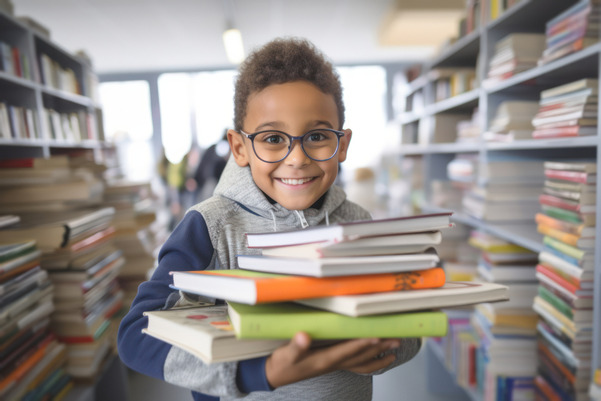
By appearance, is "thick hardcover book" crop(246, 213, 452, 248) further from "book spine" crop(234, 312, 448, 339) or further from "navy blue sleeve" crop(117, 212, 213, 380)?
"navy blue sleeve" crop(117, 212, 213, 380)

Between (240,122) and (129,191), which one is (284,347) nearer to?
(240,122)

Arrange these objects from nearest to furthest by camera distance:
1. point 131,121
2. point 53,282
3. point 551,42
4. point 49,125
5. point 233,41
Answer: point 551,42, point 53,282, point 49,125, point 233,41, point 131,121

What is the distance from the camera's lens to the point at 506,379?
68.2 inches

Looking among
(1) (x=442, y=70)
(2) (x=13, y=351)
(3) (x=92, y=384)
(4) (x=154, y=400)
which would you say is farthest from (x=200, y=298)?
(1) (x=442, y=70)

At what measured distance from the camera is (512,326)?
1.73m

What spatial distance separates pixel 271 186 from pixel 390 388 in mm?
1893

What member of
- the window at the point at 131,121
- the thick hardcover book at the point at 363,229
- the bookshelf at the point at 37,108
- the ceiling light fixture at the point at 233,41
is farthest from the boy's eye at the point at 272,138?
the window at the point at 131,121

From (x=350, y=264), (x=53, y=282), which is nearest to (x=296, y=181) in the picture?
(x=350, y=264)

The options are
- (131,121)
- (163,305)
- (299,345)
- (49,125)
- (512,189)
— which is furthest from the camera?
(131,121)

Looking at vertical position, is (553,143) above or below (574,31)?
below

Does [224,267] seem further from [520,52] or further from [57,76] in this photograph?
[57,76]

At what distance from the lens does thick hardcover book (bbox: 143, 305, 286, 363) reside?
0.54m

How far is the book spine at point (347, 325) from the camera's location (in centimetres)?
53

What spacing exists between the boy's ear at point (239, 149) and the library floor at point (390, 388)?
1627mm
